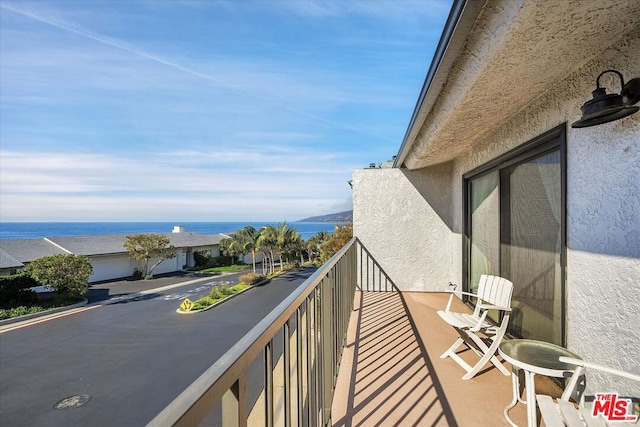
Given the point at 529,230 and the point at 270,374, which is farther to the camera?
the point at 529,230

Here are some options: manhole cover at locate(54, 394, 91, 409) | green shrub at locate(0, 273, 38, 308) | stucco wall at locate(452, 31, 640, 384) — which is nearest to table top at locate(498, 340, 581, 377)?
stucco wall at locate(452, 31, 640, 384)

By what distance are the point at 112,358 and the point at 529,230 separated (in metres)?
13.3

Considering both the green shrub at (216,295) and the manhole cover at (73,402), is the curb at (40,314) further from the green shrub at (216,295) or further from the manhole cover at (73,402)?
the manhole cover at (73,402)

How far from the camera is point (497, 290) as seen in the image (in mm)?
2945

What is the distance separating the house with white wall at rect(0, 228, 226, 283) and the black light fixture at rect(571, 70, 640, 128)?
26.2 metres

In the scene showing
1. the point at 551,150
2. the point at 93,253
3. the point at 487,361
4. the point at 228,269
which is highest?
the point at 551,150

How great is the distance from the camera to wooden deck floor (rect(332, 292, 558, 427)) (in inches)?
87.4

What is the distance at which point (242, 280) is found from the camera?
79.4 feet

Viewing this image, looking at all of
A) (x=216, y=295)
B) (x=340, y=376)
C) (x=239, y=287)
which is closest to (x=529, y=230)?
(x=340, y=376)

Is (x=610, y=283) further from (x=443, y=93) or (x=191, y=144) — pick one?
(x=191, y=144)

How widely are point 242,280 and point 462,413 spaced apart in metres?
23.1

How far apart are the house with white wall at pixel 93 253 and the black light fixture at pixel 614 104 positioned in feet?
85.8

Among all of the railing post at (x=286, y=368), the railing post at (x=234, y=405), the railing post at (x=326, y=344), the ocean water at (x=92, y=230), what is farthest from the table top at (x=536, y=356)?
the ocean water at (x=92, y=230)

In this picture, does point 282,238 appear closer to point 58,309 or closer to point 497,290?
point 58,309
